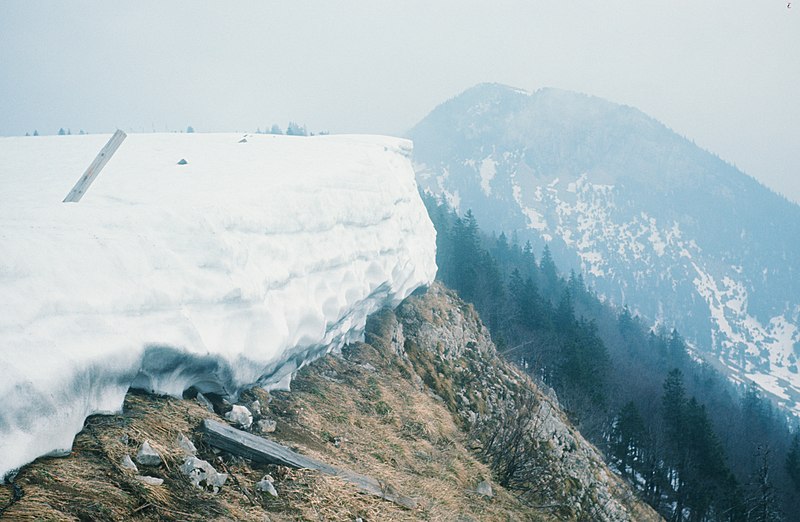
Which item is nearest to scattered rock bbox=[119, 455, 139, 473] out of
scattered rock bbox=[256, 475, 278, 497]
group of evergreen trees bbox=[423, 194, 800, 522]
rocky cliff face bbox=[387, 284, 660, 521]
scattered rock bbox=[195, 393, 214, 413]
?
scattered rock bbox=[256, 475, 278, 497]

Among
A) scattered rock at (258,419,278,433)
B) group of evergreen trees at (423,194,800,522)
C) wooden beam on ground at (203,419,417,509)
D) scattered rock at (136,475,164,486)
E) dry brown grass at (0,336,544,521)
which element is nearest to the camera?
dry brown grass at (0,336,544,521)

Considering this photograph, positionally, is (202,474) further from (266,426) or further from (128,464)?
(266,426)

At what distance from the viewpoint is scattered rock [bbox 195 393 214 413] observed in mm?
6193

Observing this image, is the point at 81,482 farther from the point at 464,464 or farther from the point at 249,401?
the point at 464,464

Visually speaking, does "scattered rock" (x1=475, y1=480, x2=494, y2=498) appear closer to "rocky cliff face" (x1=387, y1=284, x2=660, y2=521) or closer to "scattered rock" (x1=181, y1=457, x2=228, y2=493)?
"rocky cliff face" (x1=387, y1=284, x2=660, y2=521)

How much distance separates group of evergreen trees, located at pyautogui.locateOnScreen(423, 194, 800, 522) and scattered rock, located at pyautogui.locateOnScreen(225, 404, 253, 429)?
2943 centimetres

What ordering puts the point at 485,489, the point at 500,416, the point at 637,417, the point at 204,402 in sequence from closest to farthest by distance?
the point at 204,402
the point at 485,489
the point at 500,416
the point at 637,417

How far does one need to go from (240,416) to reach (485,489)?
16.2ft

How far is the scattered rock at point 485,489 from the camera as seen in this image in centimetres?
880

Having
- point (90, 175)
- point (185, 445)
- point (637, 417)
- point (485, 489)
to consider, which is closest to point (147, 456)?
point (185, 445)

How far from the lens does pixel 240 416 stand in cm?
631

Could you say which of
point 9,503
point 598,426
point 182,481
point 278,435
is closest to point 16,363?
point 9,503

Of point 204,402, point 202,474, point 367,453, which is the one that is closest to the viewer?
point 202,474

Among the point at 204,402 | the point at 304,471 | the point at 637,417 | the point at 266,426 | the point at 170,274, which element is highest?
the point at 170,274
